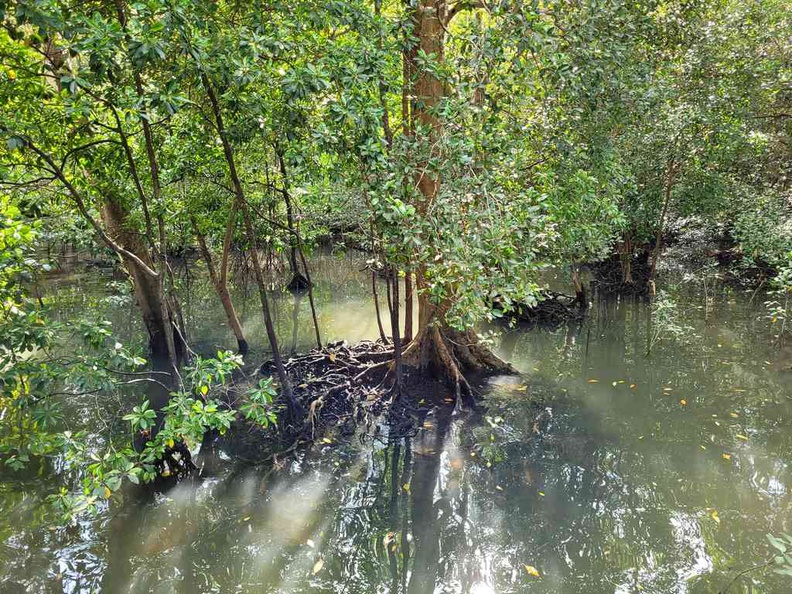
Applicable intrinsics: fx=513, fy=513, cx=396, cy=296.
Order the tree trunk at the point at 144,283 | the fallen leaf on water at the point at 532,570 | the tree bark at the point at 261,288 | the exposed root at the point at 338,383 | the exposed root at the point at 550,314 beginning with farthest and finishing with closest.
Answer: the exposed root at the point at 550,314 → the tree trunk at the point at 144,283 → the exposed root at the point at 338,383 → the tree bark at the point at 261,288 → the fallen leaf on water at the point at 532,570

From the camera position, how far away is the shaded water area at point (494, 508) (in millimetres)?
4188

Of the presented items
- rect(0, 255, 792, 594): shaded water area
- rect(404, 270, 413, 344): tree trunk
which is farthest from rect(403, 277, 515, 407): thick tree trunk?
rect(0, 255, 792, 594): shaded water area

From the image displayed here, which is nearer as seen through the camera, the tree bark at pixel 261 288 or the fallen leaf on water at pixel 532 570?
the fallen leaf on water at pixel 532 570

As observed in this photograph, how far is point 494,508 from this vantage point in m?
5.09

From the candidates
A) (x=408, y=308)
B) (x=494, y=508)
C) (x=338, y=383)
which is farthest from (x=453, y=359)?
(x=494, y=508)

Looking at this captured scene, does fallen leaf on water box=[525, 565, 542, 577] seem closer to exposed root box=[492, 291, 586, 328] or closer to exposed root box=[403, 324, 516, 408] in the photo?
exposed root box=[403, 324, 516, 408]

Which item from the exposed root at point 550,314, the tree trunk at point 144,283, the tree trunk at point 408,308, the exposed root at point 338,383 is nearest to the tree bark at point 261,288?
the exposed root at point 338,383

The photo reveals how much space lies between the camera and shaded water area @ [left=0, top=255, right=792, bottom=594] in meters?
4.19

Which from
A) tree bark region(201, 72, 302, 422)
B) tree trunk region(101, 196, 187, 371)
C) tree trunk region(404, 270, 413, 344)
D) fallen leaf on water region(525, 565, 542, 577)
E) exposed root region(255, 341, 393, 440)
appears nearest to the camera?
fallen leaf on water region(525, 565, 542, 577)

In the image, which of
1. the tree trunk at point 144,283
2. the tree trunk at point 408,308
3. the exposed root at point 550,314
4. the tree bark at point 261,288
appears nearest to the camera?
the tree bark at point 261,288

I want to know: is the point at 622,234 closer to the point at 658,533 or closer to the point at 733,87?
the point at 733,87

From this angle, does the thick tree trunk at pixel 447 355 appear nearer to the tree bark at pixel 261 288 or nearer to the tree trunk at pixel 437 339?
the tree trunk at pixel 437 339

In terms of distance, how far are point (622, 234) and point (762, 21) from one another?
6.01m

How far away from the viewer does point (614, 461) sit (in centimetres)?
582
